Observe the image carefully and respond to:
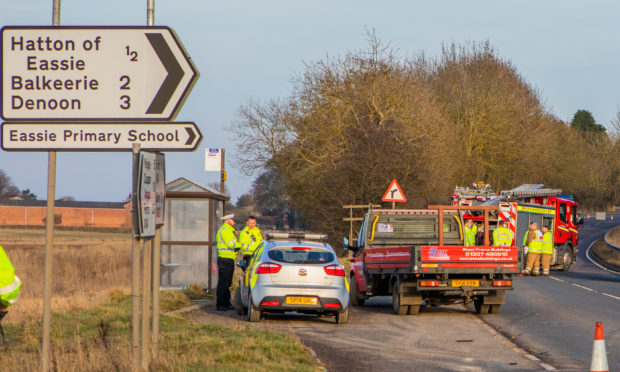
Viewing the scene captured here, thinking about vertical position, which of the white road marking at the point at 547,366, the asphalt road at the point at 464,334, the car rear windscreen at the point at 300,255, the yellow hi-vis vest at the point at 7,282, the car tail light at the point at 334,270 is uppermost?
the yellow hi-vis vest at the point at 7,282

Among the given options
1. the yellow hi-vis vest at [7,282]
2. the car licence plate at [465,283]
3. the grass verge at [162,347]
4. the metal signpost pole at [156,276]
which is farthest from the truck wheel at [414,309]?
the yellow hi-vis vest at [7,282]

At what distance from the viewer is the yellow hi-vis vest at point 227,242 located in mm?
17891

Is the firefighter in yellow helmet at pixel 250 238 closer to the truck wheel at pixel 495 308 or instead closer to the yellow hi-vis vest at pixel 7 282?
the truck wheel at pixel 495 308

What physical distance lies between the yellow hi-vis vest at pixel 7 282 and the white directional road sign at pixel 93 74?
9.36 feet

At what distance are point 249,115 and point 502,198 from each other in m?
17.7

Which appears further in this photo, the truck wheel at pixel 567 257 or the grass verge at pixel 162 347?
the truck wheel at pixel 567 257

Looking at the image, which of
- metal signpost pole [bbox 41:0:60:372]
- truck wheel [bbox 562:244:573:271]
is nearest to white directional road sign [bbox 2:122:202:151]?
metal signpost pole [bbox 41:0:60:372]

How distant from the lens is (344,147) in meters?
41.3

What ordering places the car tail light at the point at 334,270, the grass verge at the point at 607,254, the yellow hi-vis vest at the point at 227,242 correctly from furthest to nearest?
the grass verge at the point at 607,254 → the yellow hi-vis vest at the point at 227,242 → the car tail light at the point at 334,270

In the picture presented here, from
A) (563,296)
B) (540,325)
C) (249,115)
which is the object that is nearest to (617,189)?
(249,115)

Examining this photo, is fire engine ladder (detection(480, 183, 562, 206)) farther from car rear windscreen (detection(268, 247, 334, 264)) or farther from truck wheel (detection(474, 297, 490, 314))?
car rear windscreen (detection(268, 247, 334, 264))

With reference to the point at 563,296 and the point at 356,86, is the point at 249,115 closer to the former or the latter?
the point at 356,86

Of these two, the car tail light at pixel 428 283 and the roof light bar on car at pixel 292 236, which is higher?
the roof light bar on car at pixel 292 236

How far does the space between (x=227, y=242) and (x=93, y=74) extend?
31.5 ft
